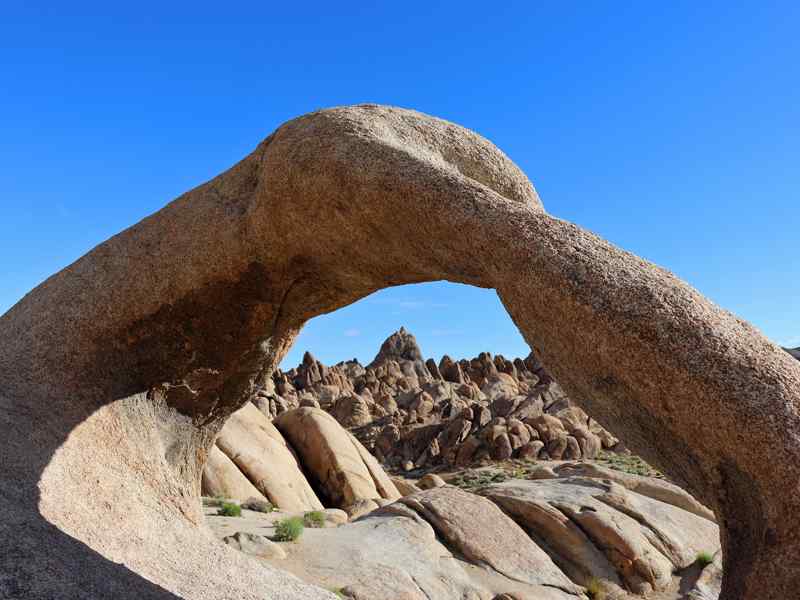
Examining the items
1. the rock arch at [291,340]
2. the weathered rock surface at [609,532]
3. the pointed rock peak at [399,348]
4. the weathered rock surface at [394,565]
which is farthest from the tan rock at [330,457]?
the pointed rock peak at [399,348]

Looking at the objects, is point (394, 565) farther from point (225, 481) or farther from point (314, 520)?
point (225, 481)

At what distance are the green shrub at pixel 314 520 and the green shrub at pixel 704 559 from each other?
309 inches

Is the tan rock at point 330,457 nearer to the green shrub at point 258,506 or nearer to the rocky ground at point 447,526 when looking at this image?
the rocky ground at point 447,526

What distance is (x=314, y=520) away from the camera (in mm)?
12430

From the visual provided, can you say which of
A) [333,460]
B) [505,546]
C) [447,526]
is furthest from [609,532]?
[333,460]

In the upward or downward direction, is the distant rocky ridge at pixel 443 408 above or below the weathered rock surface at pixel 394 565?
above

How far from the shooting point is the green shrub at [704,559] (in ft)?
46.1

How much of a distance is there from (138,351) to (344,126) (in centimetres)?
345

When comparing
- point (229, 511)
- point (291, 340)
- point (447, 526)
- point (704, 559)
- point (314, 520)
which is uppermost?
point (704, 559)

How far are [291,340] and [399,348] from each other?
69.3m

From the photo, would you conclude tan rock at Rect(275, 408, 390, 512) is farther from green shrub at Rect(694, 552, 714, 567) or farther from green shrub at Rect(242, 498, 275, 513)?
green shrub at Rect(694, 552, 714, 567)

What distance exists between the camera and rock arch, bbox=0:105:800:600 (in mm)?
4117

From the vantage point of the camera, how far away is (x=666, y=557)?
13.9 meters

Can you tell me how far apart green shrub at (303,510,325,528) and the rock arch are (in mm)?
3564
